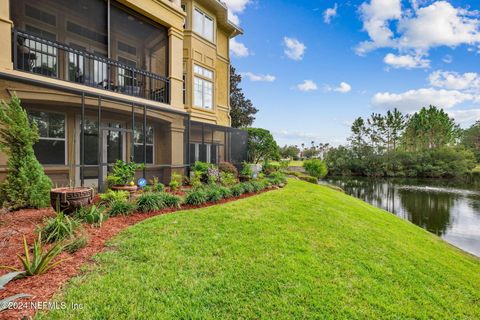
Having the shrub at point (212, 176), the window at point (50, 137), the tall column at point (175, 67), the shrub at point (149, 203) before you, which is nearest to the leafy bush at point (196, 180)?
the shrub at point (212, 176)

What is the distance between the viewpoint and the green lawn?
99.7 inches

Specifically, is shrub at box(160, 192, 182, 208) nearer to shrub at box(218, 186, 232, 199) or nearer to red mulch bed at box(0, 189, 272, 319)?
red mulch bed at box(0, 189, 272, 319)

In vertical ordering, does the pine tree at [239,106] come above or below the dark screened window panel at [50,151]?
above

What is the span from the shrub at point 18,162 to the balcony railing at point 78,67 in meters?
2.61

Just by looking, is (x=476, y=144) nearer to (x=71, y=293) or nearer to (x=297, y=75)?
(x=297, y=75)

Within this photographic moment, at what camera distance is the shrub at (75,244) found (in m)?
3.43

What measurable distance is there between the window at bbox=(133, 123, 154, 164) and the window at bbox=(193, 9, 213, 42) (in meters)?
6.13

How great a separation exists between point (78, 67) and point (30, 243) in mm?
7168

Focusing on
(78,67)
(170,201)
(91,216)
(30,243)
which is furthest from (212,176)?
(78,67)

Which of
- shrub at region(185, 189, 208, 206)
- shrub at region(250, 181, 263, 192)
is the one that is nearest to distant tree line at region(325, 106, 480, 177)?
shrub at region(250, 181, 263, 192)

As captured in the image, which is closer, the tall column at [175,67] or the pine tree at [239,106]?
the tall column at [175,67]

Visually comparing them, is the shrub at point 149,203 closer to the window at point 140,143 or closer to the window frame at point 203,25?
the window at point 140,143

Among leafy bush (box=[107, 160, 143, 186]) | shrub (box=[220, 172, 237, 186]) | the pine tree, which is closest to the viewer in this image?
leafy bush (box=[107, 160, 143, 186])

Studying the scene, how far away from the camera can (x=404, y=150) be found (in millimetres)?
43406
